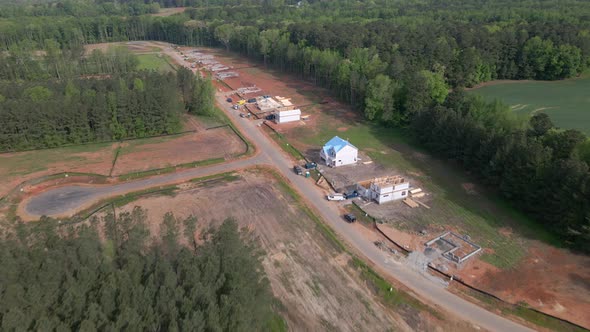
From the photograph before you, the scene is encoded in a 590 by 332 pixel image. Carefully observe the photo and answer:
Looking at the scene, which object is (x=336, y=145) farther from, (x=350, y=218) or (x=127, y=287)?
(x=127, y=287)

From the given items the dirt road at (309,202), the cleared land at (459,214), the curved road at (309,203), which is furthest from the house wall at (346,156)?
the curved road at (309,203)

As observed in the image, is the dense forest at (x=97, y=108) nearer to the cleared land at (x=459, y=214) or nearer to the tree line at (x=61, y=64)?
the cleared land at (x=459, y=214)

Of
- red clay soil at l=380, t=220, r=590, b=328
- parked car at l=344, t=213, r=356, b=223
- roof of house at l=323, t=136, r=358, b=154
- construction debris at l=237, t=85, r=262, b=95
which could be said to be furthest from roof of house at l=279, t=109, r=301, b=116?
red clay soil at l=380, t=220, r=590, b=328

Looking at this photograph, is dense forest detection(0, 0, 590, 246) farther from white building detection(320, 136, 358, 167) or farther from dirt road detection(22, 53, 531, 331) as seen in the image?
dirt road detection(22, 53, 531, 331)

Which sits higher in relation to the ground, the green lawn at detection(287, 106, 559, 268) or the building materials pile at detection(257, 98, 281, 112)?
the green lawn at detection(287, 106, 559, 268)

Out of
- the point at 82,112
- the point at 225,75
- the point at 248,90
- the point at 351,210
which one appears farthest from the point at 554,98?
the point at 82,112
